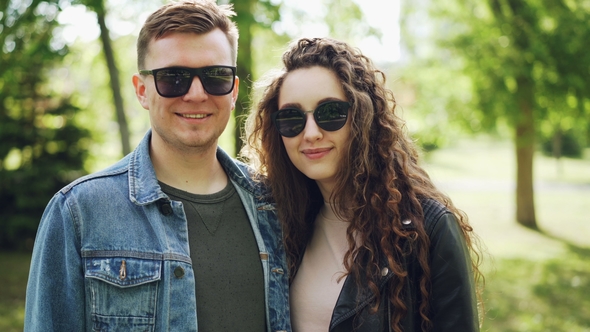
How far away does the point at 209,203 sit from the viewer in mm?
2627

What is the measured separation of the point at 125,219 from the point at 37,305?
48cm

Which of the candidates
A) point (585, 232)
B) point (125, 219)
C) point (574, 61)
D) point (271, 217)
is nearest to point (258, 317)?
point (271, 217)

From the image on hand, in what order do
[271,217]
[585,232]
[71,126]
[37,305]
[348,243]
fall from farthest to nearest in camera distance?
[585,232] < [71,126] < [271,217] < [348,243] < [37,305]

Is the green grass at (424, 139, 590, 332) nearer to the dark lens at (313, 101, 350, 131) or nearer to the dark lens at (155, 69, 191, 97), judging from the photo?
the dark lens at (313, 101, 350, 131)

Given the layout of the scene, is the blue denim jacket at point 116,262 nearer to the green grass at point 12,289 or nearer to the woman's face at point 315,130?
the woman's face at point 315,130

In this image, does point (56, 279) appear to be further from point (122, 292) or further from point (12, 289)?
point (12, 289)

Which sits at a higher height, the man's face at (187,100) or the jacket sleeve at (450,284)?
the man's face at (187,100)

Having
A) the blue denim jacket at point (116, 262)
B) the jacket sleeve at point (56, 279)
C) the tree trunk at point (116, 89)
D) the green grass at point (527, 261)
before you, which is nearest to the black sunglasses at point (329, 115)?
the blue denim jacket at point (116, 262)

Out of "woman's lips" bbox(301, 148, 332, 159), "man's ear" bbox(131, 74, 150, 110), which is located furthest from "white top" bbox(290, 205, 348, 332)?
"man's ear" bbox(131, 74, 150, 110)

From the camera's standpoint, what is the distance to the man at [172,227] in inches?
85.4

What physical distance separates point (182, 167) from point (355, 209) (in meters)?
0.90

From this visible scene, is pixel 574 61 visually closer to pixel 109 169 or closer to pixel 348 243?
pixel 348 243

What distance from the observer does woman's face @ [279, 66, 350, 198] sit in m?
2.66

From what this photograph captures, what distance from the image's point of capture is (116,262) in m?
2.24
